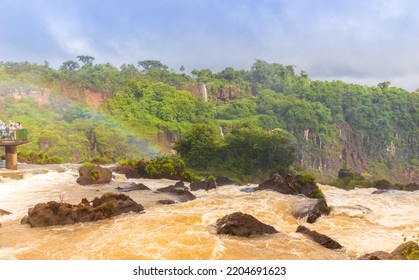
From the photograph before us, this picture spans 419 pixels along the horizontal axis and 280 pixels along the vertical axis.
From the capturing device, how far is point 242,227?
31.7 ft

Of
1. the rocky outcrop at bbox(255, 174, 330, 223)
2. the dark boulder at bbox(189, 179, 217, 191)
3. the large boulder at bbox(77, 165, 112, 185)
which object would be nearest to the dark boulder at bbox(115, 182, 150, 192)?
the large boulder at bbox(77, 165, 112, 185)

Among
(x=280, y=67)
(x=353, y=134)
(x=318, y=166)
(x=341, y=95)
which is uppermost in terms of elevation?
(x=280, y=67)

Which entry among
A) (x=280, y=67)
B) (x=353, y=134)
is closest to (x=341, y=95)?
(x=353, y=134)

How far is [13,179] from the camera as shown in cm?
1708

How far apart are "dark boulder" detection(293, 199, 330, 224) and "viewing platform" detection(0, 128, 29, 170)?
12.3 m

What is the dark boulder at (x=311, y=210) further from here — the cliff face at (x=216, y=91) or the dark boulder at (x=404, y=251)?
the cliff face at (x=216, y=91)

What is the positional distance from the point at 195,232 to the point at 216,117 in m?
33.7

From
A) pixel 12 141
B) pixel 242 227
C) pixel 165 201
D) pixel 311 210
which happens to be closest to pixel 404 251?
pixel 242 227

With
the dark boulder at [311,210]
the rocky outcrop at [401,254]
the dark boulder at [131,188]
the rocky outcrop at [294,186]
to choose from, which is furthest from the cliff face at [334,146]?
the rocky outcrop at [401,254]

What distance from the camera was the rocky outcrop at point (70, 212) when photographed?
10.4 meters

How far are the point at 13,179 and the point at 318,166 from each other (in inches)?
1244

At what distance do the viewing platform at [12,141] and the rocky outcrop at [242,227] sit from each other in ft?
39.2

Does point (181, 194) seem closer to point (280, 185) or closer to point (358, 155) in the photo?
point (280, 185)
